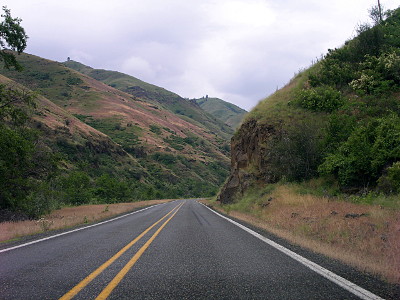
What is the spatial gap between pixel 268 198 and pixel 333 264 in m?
12.1

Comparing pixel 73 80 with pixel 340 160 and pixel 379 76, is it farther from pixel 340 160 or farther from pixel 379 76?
pixel 340 160

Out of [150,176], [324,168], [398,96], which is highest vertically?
[398,96]

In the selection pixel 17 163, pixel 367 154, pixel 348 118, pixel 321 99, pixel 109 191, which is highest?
pixel 321 99

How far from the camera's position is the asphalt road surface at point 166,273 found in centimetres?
411

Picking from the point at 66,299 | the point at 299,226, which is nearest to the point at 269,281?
the point at 66,299

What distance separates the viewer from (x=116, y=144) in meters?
74.6

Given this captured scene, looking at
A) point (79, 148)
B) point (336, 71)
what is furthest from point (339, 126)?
point (79, 148)

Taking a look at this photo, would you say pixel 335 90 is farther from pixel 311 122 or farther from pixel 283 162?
pixel 283 162

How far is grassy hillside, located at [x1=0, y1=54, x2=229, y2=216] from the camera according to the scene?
54.9 metres

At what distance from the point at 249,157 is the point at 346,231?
17803 mm

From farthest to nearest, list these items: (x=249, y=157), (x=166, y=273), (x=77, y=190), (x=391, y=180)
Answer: (x=77, y=190), (x=249, y=157), (x=391, y=180), (x=166, y=273)

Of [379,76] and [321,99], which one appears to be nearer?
[379,76]

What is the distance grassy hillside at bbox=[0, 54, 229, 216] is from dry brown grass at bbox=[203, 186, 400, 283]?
2683 centimetres

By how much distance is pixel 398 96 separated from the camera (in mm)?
17359
